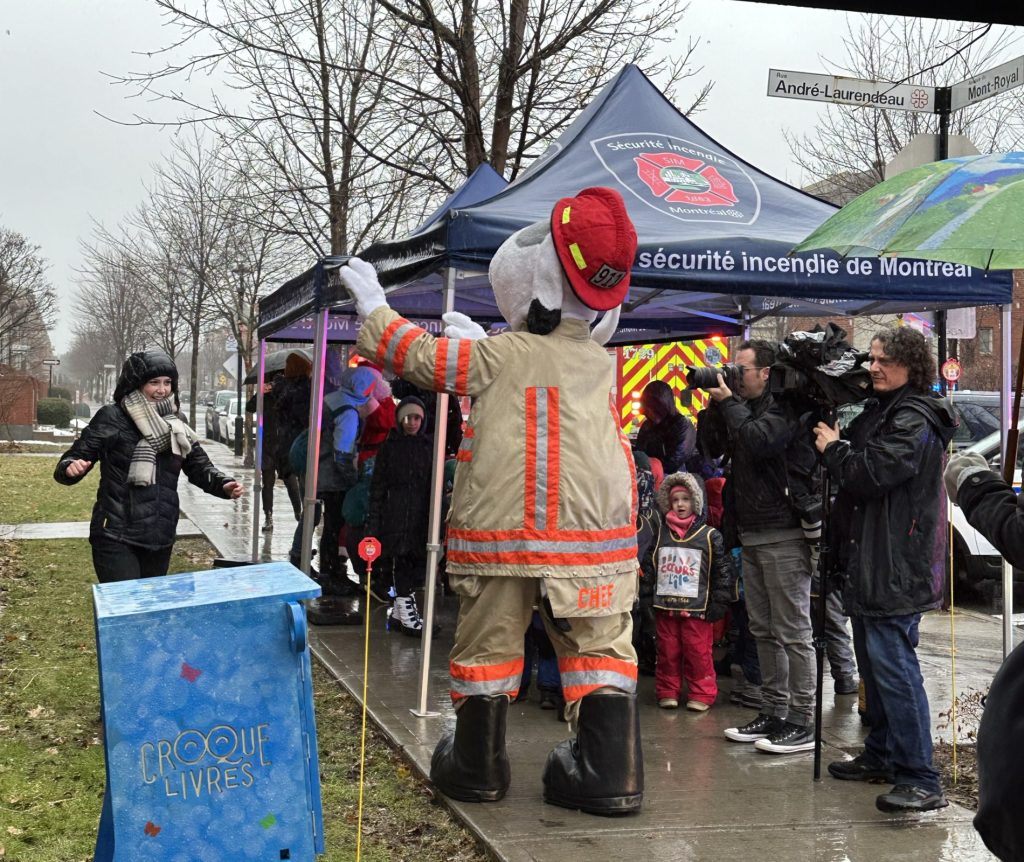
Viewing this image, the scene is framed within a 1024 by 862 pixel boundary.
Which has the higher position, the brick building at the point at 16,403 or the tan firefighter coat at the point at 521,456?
the brick building at the point at 16,403

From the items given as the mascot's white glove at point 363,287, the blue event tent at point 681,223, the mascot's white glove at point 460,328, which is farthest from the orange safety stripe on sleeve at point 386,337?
the blue event tent at point 681,223

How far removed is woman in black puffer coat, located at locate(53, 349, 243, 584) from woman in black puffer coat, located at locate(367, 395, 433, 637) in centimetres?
240

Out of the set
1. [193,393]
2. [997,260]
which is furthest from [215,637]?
[193,393]

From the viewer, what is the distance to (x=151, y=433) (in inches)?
242

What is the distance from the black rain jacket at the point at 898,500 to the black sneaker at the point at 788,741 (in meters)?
1.04

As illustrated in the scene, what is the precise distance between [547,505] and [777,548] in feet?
5.42

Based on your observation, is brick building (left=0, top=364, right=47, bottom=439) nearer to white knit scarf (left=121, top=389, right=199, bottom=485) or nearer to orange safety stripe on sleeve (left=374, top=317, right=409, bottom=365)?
white knit scarf (left=121, top=389, right=199, bottom=485)

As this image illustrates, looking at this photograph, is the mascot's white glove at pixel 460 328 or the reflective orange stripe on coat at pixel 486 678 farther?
the mascot's white glove at pixel 460 328

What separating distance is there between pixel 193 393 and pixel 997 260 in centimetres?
3300

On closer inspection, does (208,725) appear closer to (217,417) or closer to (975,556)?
(975,556)

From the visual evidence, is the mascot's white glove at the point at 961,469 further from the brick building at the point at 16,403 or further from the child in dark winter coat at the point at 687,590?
the brick building at the point at 16,403

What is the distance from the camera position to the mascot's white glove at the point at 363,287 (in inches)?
194

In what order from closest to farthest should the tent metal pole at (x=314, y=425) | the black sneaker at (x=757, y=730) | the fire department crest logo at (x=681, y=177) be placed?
the black sneaker at (x=757, y=730) < the fire department crest logo at (x=681, y=177) < the tent metal pole at (x=314, y=425)

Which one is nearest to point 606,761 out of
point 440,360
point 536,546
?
point 536,546
